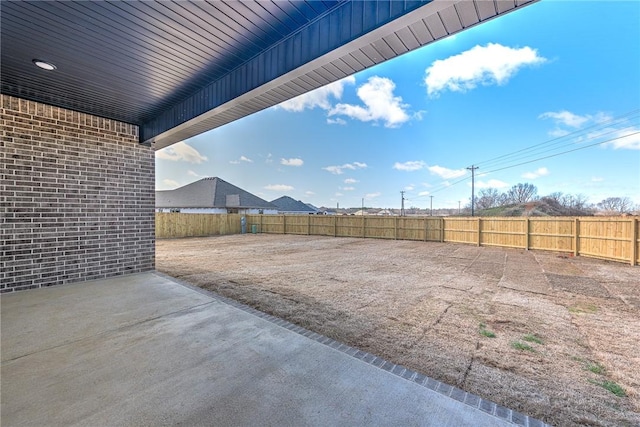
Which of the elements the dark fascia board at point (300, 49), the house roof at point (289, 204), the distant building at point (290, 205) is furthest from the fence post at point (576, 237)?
the house roof at point (289, 204)

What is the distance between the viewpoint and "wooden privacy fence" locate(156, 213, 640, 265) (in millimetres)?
8352

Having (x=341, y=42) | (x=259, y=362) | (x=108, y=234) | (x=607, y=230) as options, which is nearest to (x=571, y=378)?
(x=259, y=362)

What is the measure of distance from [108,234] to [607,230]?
14419 mm

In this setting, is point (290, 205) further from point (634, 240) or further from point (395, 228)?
point (634, 240)

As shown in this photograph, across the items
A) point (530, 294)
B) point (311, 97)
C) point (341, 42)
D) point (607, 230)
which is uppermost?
point (311, 97)

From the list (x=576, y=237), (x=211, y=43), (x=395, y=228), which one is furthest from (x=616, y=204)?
(x=211, y=43)

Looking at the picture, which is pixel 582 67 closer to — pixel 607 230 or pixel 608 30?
pixel 608 30

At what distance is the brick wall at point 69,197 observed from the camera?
13.3 ft

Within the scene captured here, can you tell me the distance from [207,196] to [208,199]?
1.81ft

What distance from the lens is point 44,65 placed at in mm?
3172

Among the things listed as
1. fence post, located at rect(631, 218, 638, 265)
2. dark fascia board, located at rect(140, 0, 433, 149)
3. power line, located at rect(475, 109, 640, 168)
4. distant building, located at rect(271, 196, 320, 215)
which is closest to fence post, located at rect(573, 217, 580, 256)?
fence post, located at rect(631, 218, 638, 265)

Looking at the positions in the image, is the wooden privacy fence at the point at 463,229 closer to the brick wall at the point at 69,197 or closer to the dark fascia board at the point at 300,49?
the brick wall at the point at 69,197

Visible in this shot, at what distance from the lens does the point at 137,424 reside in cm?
152

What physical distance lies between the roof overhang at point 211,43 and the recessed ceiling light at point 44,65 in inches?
2.2
